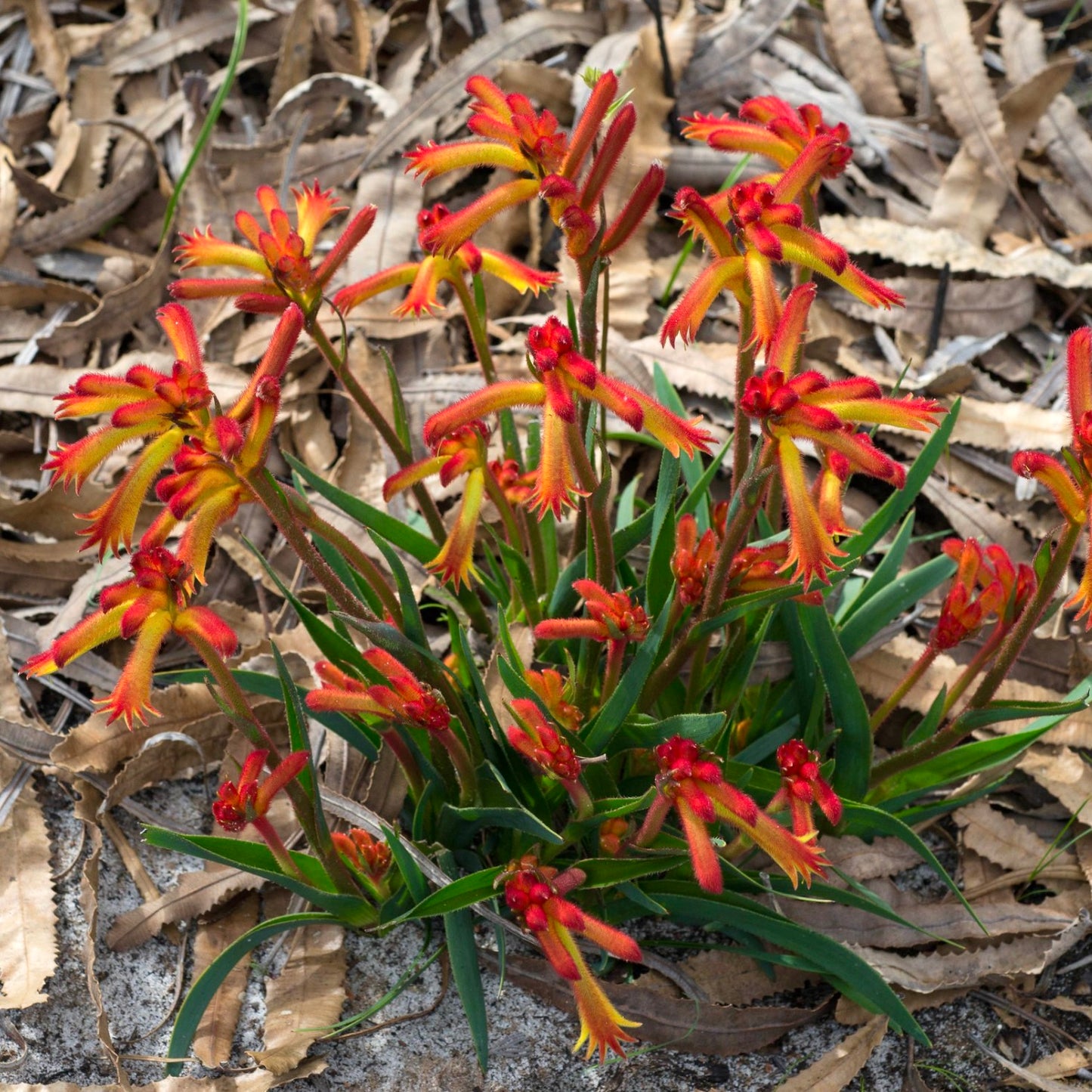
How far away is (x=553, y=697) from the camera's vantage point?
7.95 ft

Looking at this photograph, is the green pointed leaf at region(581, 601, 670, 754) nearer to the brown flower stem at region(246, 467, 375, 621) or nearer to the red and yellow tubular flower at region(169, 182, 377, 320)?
the brown flower stem at region(246, 467, 375, 621)

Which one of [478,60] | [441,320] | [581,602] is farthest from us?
[478,60]

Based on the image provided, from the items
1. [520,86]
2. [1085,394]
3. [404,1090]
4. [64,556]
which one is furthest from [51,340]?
[1085,394]

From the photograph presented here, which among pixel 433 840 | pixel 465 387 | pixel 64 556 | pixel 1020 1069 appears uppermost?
pixel 465 387

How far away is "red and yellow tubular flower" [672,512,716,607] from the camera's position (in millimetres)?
2279

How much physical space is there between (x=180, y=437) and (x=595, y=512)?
73 centimetres

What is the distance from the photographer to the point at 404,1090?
2498 millimetres

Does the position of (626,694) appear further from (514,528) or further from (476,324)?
(476,324)

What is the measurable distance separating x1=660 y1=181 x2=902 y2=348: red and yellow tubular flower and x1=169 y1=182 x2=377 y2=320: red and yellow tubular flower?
0.65 metres

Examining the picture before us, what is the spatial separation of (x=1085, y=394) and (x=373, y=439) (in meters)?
2.00

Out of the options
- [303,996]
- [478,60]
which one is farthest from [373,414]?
[478,60]

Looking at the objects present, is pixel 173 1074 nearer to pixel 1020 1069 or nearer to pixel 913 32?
pixel 1020 1069

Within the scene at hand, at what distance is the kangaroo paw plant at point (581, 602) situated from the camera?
6.21 feet

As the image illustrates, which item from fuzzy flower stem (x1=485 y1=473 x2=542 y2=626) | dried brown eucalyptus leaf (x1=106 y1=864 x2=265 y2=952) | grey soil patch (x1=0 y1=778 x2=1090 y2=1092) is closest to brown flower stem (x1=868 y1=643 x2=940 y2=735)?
grey soil patch (x1=0 y1=778 x2=1090 y2=1092)
